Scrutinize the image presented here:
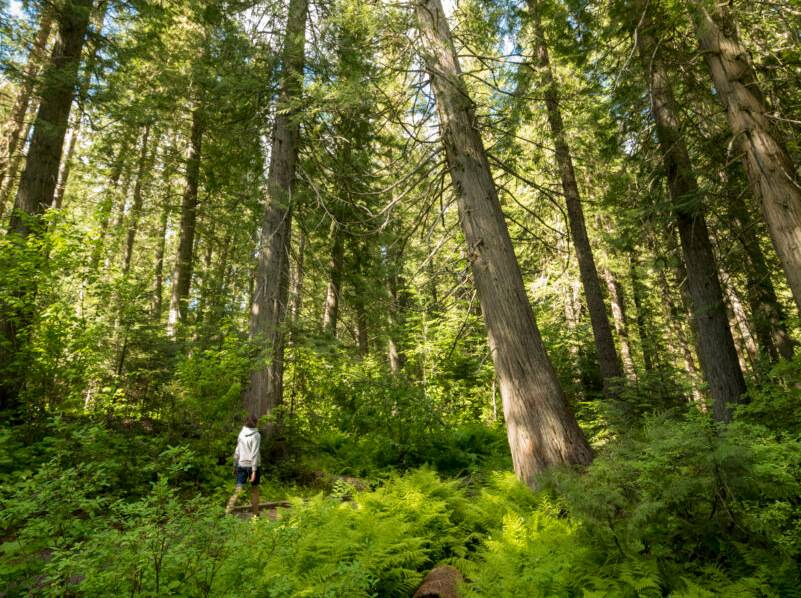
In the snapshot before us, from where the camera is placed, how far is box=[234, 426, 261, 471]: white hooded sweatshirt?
24.2 feet

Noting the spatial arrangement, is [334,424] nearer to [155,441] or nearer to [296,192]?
[155,441]

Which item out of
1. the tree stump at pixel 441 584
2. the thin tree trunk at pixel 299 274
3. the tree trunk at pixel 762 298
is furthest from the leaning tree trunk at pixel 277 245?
the tree trunk at pixel 762 298

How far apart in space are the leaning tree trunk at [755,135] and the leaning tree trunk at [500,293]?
3.24 m

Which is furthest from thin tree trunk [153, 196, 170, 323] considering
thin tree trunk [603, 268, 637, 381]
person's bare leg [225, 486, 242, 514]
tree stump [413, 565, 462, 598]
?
thin tree trunk [603, 268, 637, 381]

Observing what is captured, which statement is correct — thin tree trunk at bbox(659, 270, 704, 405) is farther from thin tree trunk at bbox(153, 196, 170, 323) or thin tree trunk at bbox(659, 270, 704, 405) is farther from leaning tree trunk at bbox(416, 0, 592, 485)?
thin tree trunk at bbox(153, 196, 170, 323)

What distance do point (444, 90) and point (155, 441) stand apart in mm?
7637

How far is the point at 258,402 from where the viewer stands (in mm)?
9438

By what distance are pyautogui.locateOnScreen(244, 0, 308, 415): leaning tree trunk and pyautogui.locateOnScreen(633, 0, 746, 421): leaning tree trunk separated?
7243 millimetres

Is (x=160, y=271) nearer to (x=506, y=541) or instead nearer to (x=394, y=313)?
(x=394, y=313)

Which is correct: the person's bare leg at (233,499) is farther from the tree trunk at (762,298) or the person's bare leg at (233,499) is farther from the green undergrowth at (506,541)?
the tree trunk at (762,298)

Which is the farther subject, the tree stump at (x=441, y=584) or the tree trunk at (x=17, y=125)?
the tree trunk at (x=17, y=125)

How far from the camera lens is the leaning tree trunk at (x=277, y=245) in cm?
954

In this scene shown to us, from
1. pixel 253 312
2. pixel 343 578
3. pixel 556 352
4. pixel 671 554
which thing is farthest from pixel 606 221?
pixel 343 578

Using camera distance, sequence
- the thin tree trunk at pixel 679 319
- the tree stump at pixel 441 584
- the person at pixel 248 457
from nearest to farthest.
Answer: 1. the tree stump at pixel 441 584
2. the person at pixel 248 457
3. the thin tree trunk at pixel 679 319
